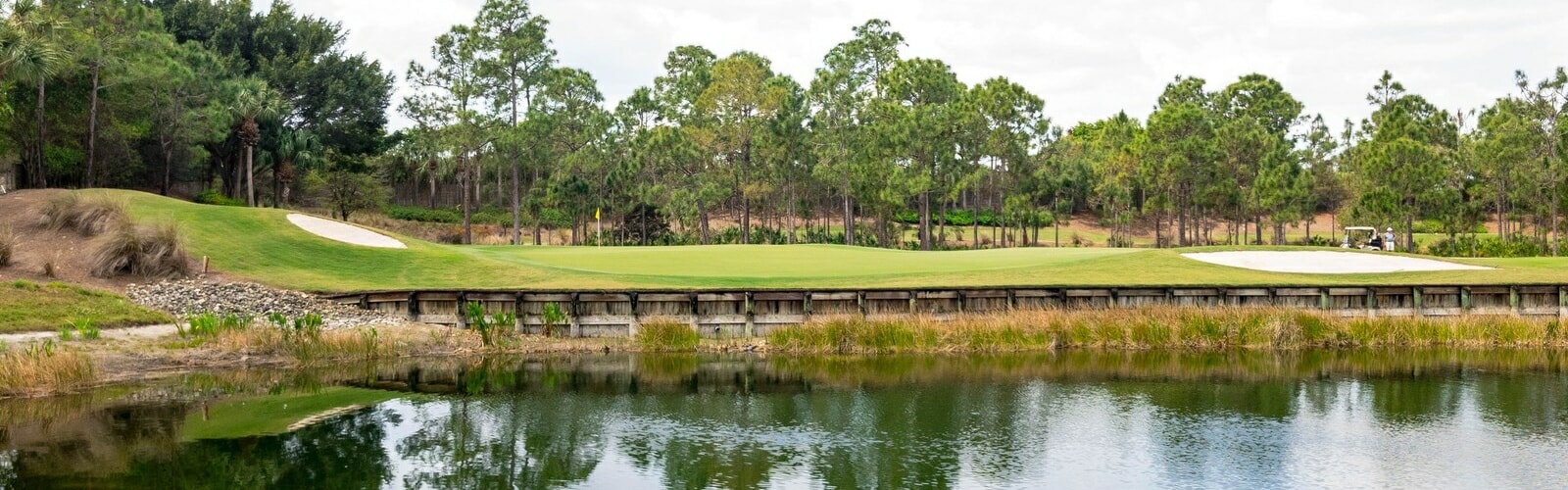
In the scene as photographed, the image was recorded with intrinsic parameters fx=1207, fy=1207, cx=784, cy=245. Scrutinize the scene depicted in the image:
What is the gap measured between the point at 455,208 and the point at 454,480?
76988 mm

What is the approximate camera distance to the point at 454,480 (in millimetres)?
15273

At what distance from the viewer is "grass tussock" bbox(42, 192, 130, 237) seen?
35594 mm

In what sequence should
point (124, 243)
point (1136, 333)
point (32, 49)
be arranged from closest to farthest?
point (1136, 333) < point (124, 243) < point (32, 49)

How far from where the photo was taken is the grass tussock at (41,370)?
68.6 ft

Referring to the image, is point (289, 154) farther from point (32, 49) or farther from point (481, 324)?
point (481, 324)

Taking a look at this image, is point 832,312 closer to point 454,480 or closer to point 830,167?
point 454,480

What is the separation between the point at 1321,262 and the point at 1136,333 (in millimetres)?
11507

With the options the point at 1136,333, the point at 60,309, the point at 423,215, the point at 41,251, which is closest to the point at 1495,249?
the point at 1136,333

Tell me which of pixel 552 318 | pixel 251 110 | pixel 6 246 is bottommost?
pixel 552 318

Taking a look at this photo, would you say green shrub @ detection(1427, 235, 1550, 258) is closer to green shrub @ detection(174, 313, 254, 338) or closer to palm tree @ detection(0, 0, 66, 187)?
green shrub @ detection(174, 313, 254, 338)

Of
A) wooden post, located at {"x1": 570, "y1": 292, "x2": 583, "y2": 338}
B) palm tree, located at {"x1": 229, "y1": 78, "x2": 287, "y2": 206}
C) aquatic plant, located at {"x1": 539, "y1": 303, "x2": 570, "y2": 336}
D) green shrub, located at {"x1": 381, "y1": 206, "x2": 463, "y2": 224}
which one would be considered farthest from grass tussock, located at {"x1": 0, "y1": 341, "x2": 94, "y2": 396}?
green shrub, located at {"x1": 381, "y1": 206, "x2": 463, "y2": 224}

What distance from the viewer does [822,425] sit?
18.9 meters

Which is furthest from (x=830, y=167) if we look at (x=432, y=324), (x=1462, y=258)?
(x=432, y=324)

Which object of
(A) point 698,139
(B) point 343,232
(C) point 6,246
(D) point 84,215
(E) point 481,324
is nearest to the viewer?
(E) point 481,324
